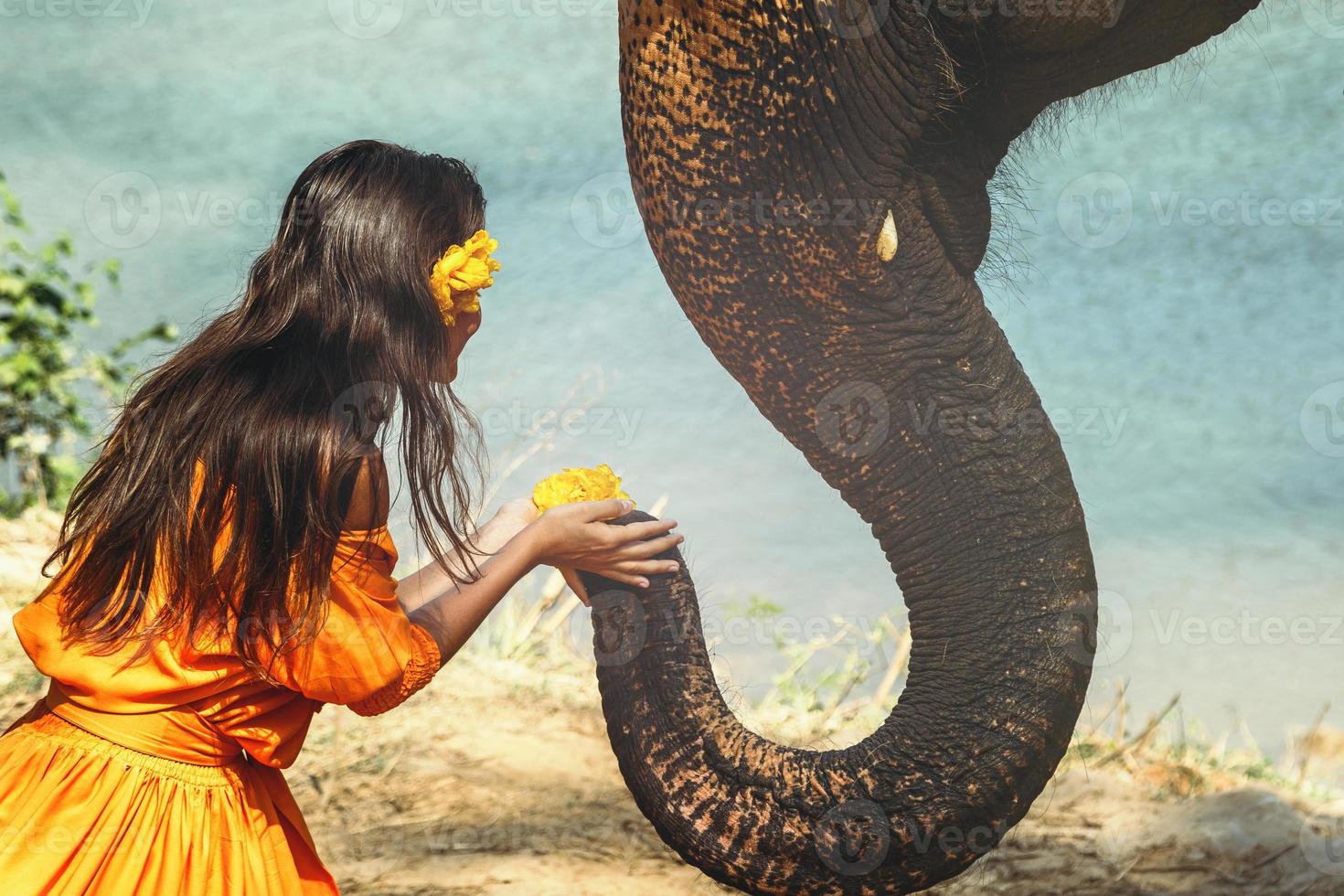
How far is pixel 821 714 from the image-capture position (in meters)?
4.03

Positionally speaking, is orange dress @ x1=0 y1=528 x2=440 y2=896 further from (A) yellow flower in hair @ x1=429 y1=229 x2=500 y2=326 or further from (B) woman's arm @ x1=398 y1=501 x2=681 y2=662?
(A) yellow flower in hair @ x1=429 y1=229 x2=500 y2=326

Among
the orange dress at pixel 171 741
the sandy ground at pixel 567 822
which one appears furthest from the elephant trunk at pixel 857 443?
the sandy ground at pixel 567 822

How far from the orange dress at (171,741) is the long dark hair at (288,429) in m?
0.04

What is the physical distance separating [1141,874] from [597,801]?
4.37 ft

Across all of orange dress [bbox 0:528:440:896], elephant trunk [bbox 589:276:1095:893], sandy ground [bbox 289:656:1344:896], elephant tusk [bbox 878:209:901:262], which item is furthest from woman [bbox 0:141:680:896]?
sandy ground [bbox 289:656:1344:896]

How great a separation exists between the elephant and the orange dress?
358mm

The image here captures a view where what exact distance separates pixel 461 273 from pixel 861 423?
60 cm

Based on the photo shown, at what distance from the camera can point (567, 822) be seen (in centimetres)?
313

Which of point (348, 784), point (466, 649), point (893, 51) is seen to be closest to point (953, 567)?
point (893, 51)

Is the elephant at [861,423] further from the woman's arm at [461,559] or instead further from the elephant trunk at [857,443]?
the woman's arm at [461,559]

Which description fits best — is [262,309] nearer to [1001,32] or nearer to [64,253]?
[1001,32]

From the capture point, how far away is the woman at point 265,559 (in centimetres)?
161

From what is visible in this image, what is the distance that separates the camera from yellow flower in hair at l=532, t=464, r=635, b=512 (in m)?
1.90

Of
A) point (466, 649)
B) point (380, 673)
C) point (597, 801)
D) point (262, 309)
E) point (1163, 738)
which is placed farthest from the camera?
point (466, 649)
